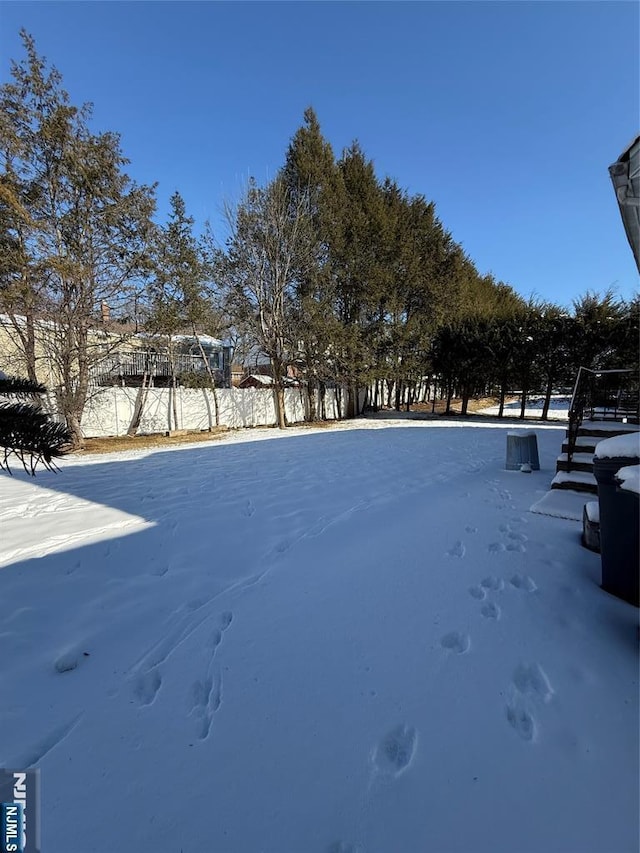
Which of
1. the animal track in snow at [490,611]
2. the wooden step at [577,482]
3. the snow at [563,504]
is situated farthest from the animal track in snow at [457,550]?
the wooden step at [577,482]

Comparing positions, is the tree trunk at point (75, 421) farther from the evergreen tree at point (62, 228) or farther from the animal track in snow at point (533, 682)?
the animal track in snow at point (533, 682)

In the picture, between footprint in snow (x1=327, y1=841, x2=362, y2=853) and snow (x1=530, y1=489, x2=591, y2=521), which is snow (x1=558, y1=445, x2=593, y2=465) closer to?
snow (x1=530, y1=489, x2=591, y2=521)

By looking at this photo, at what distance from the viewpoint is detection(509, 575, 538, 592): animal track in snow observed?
2.38 meters

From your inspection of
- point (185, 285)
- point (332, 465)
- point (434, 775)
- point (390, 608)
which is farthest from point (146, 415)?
point (434, 775)

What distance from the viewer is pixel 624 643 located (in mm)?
1900

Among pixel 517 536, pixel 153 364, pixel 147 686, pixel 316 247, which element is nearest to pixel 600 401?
pixel 517 536

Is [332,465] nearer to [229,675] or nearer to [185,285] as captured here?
[229,675]

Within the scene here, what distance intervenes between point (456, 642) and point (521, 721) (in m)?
0.47

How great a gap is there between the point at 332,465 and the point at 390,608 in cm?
412

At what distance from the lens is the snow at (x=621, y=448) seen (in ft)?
7.25

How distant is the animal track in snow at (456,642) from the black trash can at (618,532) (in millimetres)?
1045

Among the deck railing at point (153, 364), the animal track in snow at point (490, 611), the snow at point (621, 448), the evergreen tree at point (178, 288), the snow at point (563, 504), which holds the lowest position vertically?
the animal track in snow at point (490, 611)

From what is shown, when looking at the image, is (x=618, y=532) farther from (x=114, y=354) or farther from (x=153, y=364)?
(x=153, y=364)

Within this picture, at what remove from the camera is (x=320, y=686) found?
1690 millimetres
